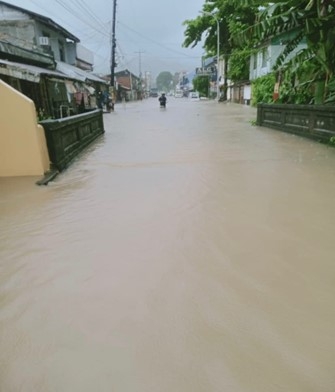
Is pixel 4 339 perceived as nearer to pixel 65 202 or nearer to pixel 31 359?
pixel 31 359

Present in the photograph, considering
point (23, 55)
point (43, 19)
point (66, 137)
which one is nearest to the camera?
point (66, 137)

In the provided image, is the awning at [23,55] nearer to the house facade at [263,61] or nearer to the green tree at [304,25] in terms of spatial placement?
the green tree at [304,25]

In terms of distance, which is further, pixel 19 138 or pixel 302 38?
pixel 302 38

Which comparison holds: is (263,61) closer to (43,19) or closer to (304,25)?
(43,19)

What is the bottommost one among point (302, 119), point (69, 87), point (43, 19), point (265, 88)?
point (302, 119)

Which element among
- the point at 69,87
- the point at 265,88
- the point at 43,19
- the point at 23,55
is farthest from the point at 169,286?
the point at 43,19

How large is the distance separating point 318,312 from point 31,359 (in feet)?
6.42

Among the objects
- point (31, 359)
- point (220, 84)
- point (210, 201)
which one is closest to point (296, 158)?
point (210, 201)

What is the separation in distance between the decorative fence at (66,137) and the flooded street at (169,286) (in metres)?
1.02

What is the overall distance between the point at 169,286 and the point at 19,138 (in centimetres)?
429

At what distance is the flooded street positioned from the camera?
1.87m

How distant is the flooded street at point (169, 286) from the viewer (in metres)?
1.87

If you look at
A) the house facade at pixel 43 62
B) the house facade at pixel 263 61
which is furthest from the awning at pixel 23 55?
the house facade at pixel 263 61

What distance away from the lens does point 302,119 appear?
984 cm
